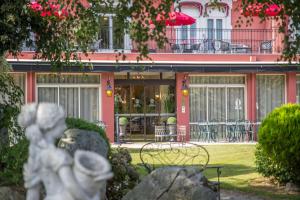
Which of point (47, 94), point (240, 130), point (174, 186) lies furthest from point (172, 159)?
point (47, 94)

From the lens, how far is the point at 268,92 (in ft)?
83.2

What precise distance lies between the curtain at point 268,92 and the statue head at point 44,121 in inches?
888

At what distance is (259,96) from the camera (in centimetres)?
2527

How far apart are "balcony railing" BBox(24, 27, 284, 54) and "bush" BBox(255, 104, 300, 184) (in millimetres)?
12920

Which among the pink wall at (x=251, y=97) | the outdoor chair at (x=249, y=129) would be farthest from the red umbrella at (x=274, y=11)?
the pink wall at (x=251, y=97)

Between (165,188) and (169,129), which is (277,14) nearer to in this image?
(165,188)

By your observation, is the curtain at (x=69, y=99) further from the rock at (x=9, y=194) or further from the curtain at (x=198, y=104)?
the rock at (x=9, y=194)

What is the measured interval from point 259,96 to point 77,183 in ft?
75.0

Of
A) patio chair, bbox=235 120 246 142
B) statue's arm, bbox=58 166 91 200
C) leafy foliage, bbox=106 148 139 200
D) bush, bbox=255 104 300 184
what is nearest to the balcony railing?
patio chair, bbox=235 120 246 142

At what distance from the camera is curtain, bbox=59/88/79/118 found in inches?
952

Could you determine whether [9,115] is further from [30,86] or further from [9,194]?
[30,86]

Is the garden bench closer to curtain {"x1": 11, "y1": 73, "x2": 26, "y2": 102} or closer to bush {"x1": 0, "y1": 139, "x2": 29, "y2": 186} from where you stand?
bush {"x1": 0, "y1": 139, "x2": 29, "y2": 186}

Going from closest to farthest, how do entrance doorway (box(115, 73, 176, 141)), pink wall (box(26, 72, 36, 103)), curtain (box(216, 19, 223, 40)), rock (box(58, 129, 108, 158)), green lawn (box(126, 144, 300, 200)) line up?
rock (box(58, 129, 108, 158)), green lawn (box(126, 144, 300, 200)), pink wall (box(26, 72, 36, 103)), entrance doorway (box(115, 73, 176, 141)), curtain (box(216, 19, 223, 40))

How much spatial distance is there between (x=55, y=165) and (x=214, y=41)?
22482 millimetres
